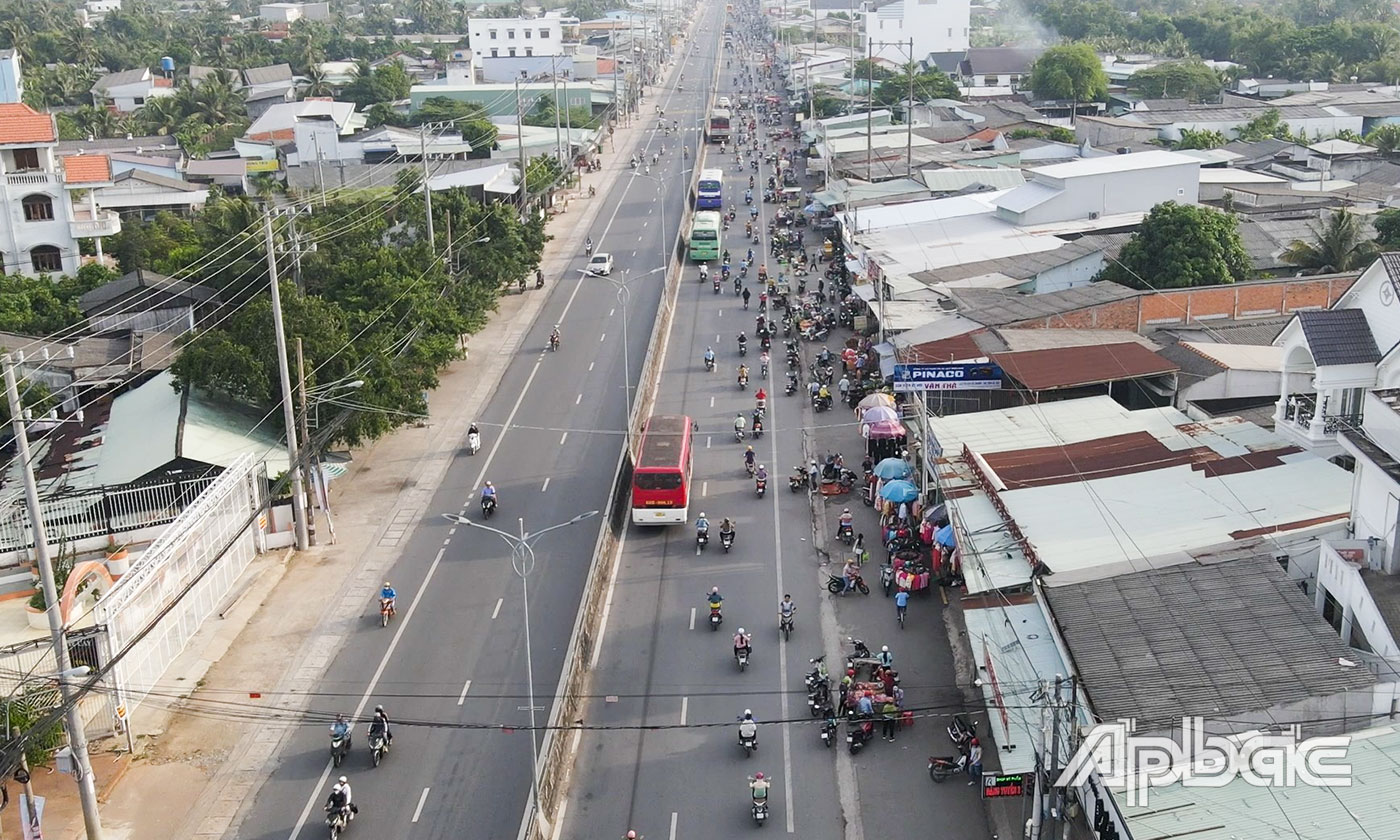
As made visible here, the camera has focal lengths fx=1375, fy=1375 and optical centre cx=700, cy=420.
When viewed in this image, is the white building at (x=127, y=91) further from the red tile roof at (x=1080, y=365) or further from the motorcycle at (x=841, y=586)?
the motorcycle at (x=841, y=586)

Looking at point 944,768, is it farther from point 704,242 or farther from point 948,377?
point 704,242

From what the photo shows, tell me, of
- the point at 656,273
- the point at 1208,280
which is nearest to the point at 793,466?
the point at 1208,280

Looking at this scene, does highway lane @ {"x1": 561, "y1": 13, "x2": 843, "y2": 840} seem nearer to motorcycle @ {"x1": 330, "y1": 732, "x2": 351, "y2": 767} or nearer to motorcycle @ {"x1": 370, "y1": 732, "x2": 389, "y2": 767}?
motorcycle @ {"x1": 370, "y1": 732, "x2": 389, "y2": 767}

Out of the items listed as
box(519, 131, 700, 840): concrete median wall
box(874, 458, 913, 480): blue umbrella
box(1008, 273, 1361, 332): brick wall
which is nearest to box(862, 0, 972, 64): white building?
box(1008, 273, 1361, 332): brick wall

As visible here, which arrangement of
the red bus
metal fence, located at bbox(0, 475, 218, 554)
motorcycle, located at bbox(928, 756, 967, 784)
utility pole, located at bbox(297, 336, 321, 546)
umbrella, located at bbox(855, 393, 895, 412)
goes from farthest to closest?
umbrella, located at bbox(855, 393, 895, 412) < the red bus < utility pole, located at bbox(297, 336, 321, 546) < metal fence, located at bbox(0, 475, 218, 554) < motorcycle, located at bbox(928, 756, 967, 784)

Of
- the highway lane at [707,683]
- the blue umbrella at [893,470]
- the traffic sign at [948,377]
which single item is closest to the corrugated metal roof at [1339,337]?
the traffic sign at [948,377]
